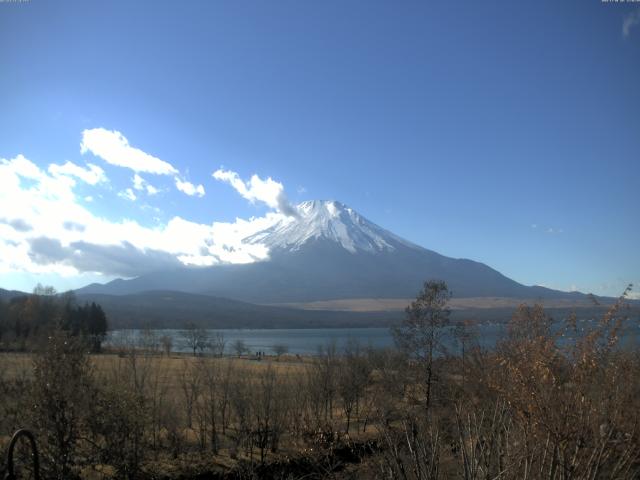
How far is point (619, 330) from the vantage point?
23.3 ft

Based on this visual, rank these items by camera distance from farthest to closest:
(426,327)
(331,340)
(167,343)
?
(167,343)
(331,340)
(426,327)

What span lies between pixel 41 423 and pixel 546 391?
11.9m

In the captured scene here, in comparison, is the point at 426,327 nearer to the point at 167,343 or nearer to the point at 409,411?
the point at 409,411

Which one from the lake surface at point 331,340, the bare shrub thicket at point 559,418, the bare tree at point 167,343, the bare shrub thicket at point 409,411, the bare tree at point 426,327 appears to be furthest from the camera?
the bare tree at point 167,343

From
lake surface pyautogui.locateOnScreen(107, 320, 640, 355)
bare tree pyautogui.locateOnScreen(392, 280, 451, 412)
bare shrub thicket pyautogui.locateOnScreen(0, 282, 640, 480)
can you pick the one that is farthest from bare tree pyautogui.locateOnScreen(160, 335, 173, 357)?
bare tree pyautogui.locateOnScreen(392, 280, 451, 412)

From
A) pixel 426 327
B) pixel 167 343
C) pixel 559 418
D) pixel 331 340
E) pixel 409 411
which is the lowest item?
pixel 167 343

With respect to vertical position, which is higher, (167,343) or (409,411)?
(409,411)

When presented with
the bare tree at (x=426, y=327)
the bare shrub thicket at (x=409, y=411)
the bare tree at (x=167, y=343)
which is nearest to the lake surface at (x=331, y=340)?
the bare shrub thicket at (x=409, y=411)

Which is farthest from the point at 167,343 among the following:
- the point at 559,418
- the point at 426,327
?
the point at 559,418

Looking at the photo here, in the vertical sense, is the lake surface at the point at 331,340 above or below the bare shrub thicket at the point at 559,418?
below

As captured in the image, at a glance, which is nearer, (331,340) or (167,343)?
(331,340)

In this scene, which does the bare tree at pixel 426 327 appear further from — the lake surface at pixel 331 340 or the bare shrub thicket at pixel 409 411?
the lake surface at pixel 331 340

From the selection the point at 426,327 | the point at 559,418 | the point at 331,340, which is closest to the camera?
the point at 559,418

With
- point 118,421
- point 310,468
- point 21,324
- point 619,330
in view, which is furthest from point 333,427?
point 21,324
